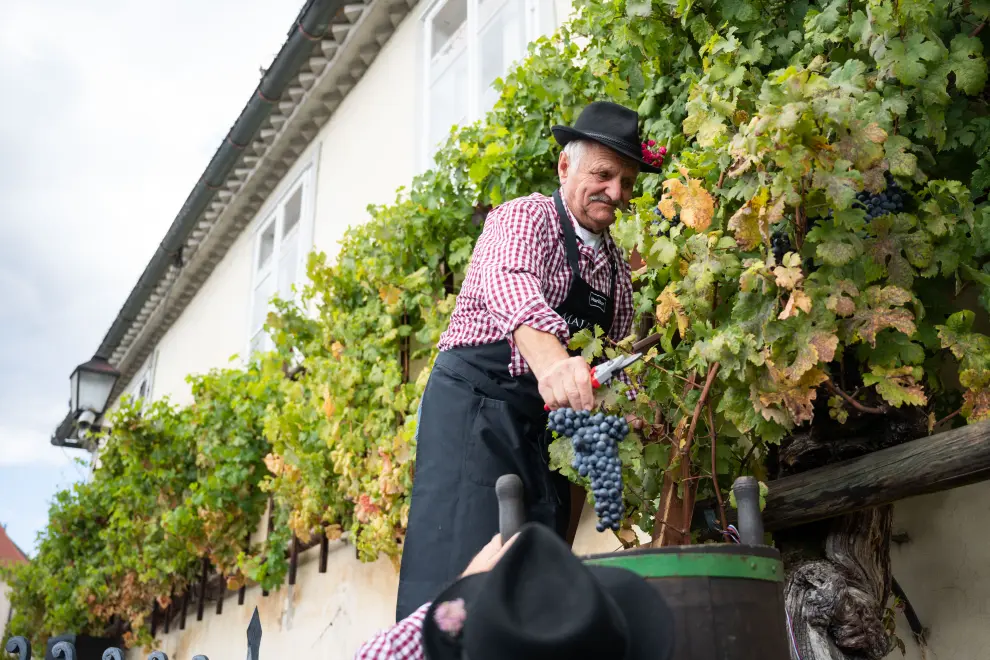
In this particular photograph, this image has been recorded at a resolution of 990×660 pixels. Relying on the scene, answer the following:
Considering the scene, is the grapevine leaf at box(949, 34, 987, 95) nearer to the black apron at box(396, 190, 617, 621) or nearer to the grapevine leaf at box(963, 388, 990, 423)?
the grapevine leaf at box(963, 388, 990, 423)

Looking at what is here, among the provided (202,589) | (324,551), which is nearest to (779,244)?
(324,551)

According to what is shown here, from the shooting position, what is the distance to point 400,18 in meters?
7.88

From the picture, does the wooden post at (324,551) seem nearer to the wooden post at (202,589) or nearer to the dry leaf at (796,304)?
the wooden post at (202,589)

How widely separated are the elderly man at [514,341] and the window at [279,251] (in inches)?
234

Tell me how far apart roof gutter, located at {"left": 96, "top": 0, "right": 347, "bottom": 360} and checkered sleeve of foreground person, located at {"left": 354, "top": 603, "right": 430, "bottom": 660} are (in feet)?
23.6

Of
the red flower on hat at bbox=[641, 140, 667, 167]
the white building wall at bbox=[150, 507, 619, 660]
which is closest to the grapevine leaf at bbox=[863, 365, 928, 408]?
the red flower on hat at bbox=[641, 140, 667, 167]

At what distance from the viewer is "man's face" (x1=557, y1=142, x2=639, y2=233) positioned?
2.95m

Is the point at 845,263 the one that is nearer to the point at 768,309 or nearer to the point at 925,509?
the point at 768,309

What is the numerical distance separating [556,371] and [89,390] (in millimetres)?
9392

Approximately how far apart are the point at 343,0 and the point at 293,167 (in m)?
2.28

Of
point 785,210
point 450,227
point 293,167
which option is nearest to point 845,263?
point 785,210

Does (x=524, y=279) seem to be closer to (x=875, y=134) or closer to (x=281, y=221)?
(x=875, y=134)

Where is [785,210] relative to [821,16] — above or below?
below

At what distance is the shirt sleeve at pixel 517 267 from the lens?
2537mm
